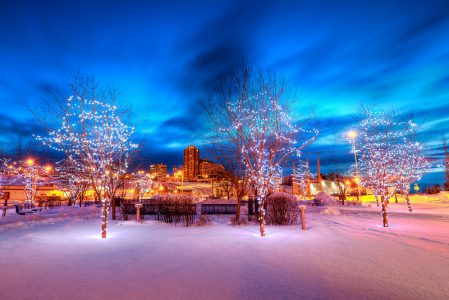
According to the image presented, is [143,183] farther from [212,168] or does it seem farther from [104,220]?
[104,220]

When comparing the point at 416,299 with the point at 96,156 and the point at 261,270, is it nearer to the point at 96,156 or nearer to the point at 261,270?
the point at 261,270

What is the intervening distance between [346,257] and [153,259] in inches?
194

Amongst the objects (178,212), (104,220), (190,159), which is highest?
(190,159)

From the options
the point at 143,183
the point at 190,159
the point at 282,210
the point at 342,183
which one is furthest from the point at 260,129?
the point at 190,159

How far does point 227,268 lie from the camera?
589cm

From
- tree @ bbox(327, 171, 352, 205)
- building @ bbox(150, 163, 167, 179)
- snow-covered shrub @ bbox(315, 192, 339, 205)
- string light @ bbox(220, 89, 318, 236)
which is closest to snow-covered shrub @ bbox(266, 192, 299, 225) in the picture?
string light @ bbox(220, 89, 318, 236)

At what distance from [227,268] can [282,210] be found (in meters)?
7.99

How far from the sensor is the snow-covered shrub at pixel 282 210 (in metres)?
13.3

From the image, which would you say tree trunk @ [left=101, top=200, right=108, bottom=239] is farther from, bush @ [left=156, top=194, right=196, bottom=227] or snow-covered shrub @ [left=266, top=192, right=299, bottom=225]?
snow-covered shrub @ [left=266, top=192, right=299, bottom=225]

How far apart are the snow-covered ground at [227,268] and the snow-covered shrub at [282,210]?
12.5 ft

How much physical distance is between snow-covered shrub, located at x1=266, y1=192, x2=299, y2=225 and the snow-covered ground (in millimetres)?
3802

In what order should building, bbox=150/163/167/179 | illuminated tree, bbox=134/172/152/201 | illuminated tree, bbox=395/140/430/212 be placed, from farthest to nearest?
building, bbox=150/163/167/179, illuminated tree, bbox=134/172/152/201, illuminated tree, bbox=395/140/430/212

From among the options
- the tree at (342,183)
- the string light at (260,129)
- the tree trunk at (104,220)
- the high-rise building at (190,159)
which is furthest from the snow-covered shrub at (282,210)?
the high-rise building at (190,159)

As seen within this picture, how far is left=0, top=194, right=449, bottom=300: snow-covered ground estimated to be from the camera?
4535 mm
